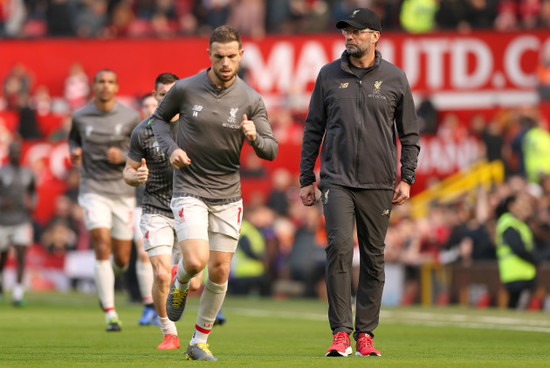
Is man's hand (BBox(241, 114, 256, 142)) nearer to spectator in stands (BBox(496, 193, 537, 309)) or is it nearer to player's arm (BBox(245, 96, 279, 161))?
player's arm (BBox(245, 96, 279, 161))

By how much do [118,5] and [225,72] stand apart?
23.9 meters

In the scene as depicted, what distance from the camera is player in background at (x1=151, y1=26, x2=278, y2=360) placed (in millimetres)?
9922

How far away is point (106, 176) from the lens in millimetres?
14805

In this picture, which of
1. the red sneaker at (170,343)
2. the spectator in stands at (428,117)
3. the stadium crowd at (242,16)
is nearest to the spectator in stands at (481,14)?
the stadium crowd at (242,16)

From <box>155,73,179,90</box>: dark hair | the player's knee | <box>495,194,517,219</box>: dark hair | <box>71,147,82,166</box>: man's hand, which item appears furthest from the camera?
<box>495,194,517,219</box>: dark hair

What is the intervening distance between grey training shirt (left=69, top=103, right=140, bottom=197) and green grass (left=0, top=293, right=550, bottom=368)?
1583 mm

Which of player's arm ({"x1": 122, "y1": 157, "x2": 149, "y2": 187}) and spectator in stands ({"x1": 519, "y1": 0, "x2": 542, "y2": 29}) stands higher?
player's arm ({"x1": 122, "y1": 157, "x2": 149, "y2": 187})

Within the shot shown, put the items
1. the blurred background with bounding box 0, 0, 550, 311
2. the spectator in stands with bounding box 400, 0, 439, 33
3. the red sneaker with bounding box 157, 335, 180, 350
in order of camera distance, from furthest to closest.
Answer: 1. the spectator in stands with bounding box 400, 0, 439, 33
2. the blurred background with bounding box 0, 0, 550, 311
3. the red sneaker with bounding box 157, 335, 180, 350

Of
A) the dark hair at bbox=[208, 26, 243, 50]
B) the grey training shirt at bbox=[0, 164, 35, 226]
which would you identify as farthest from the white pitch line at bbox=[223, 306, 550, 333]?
the dark hair at bbox=[208, 26, 243, 50]

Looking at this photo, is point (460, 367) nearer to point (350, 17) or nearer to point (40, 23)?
point (350, 17)

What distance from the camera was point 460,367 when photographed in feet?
29.9

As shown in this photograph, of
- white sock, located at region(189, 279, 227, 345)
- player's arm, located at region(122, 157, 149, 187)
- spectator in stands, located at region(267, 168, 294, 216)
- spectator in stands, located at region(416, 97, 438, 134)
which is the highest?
player's arm, located at region(122, 157, 149, 187)

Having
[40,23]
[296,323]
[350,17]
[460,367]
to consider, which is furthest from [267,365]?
[40,23]

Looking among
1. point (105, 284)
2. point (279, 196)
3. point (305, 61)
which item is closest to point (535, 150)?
point (279, 196)
